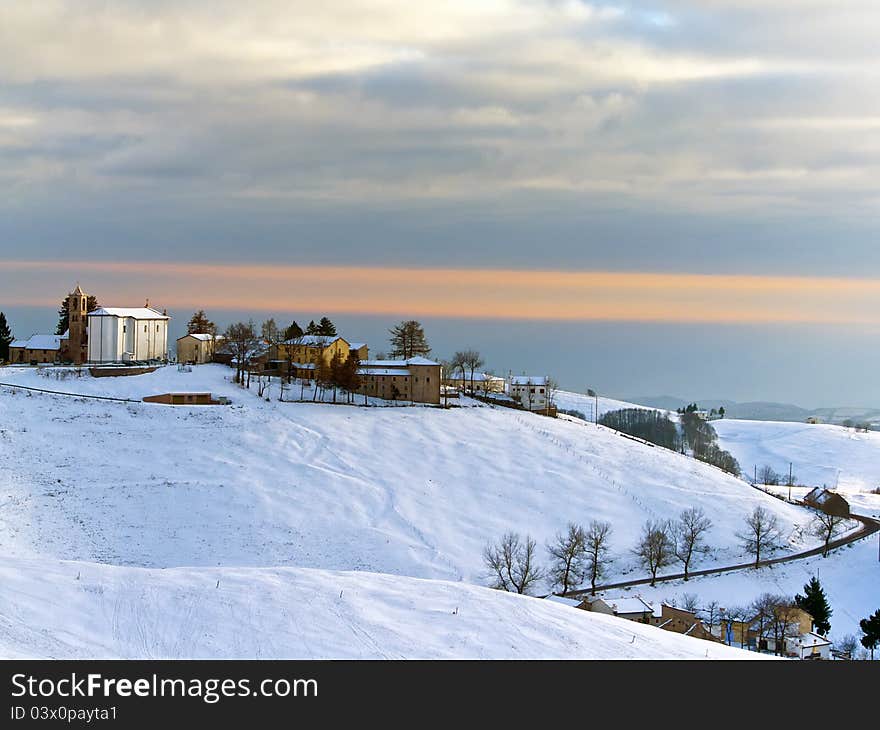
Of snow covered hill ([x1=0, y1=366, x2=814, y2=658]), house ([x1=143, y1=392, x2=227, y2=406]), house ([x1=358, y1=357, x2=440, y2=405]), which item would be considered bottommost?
snow covered hill ([x1=0, y1=366, x2=814, y2=658])

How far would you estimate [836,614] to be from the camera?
49.0m

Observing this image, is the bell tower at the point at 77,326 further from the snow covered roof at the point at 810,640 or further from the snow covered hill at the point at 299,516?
the snow covered roof at the point at 810,640

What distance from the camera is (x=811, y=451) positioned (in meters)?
148

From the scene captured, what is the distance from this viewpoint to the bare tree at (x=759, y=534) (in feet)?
189

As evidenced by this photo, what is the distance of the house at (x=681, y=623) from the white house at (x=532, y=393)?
173 ft

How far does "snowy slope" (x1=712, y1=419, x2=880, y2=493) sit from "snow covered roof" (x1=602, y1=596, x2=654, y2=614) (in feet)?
273

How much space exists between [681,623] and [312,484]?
27159 mm

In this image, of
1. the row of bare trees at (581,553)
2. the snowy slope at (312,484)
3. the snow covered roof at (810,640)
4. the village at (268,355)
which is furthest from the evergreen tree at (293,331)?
the snow covered roof at (810,640)

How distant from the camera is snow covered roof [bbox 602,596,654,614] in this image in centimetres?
4150

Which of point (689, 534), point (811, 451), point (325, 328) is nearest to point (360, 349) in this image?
point (325, 328)

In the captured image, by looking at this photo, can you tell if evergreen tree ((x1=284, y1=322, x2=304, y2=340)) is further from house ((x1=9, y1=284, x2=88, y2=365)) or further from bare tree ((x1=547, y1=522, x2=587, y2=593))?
bare tree ((x1=547, y1=522, x2=587, y2=593))

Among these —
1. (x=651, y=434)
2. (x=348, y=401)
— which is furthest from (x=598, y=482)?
(x=651, y=434)

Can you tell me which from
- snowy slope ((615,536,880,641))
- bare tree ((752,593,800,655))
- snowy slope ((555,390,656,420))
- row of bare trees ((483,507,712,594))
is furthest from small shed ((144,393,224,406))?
snowy slope ((555,390,656,420))

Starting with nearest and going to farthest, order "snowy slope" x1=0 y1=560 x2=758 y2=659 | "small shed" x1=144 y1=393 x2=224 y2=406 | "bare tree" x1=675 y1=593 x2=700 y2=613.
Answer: "snowy slope" x1=0 y1=560 x2=758 y2=659
"bare tree" x1=675 y1=593 x2=700 y2=613
"small shed" x1=144 y1=393 x2=224 y2=406
